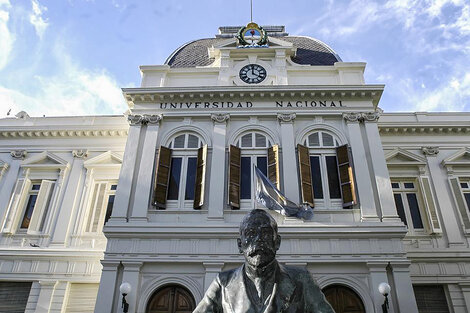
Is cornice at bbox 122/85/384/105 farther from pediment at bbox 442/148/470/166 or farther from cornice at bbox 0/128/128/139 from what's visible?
pediment at bbox 442/148/470/166

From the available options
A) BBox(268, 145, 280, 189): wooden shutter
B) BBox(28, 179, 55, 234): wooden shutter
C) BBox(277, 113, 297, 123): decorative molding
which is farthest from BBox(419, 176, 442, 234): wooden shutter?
BBox(28, 179, 55, 234): wooden shutter

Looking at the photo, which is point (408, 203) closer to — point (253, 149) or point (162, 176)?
point (253, 149)

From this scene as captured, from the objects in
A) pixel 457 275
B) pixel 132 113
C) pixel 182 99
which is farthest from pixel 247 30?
pixel 457 275

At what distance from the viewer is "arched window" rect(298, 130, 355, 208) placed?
12.5m

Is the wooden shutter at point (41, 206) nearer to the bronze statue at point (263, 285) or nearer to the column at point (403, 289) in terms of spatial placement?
the column at point (403, 289)

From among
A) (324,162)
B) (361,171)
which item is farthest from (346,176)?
(324,162)

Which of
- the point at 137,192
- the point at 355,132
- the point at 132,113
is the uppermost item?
the point at 132,113

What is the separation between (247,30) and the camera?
16.8m

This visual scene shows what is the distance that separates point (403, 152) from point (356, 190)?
456cm

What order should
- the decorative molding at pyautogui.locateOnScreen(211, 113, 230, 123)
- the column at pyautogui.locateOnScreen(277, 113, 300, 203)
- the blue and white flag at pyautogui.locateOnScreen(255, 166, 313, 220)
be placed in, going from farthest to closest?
the decorative molding at pyautogui.locateOnScreen(211, 113, 230, 123), the column at pyautogui.locateOnScreen(277, 113, 300, 203), the blue and white flag at pyautogui.locateOnScreen(255, 166, 313, 220)

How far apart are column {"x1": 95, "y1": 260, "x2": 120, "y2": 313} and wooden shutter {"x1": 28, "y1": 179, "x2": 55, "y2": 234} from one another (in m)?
4.89

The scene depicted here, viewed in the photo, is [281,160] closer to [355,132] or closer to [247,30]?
[355,132]

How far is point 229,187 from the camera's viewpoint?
12.5 m

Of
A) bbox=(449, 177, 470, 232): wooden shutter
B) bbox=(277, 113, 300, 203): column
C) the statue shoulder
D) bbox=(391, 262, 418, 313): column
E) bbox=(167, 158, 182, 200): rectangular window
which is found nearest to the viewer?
the statue shoulder
